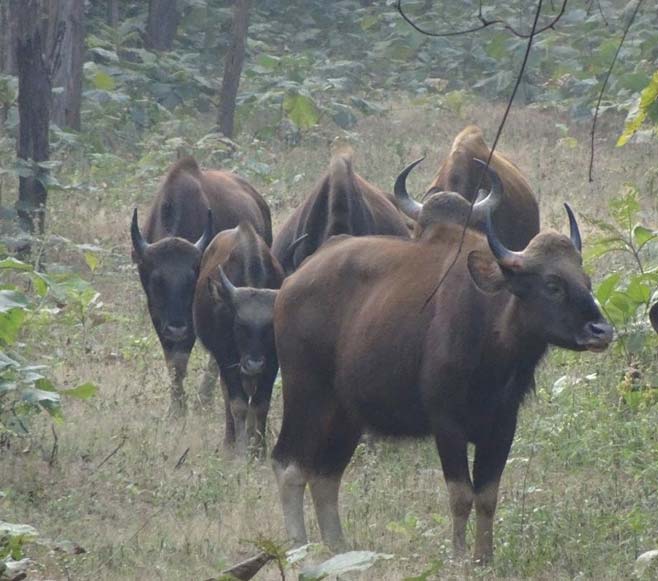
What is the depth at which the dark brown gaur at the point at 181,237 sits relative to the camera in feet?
39.2

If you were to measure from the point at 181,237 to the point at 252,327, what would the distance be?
285 centimetres

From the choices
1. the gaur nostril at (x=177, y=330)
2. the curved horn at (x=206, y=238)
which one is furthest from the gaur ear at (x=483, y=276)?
the curved horn at (x=206, y=238)

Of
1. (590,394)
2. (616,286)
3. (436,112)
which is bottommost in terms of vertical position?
(436,112)

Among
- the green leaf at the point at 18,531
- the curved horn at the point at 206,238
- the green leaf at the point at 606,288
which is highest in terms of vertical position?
the green leaf at the point at 18,531

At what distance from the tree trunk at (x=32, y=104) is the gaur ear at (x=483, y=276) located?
8287 millimetres

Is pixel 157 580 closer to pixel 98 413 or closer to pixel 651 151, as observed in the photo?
A: pixel 98 413

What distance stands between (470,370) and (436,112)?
18.6 meters

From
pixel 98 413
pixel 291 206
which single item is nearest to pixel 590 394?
pixel 98 413

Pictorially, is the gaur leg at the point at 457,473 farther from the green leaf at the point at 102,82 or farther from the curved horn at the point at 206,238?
the green leaf at the point at 102,82

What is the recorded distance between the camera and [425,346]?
7535 millimetres

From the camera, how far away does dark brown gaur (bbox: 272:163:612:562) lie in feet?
24.2

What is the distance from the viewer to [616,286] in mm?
10352

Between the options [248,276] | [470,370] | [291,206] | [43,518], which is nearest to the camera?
[470,370]

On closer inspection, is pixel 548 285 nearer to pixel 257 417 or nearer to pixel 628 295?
pixel 628 295
